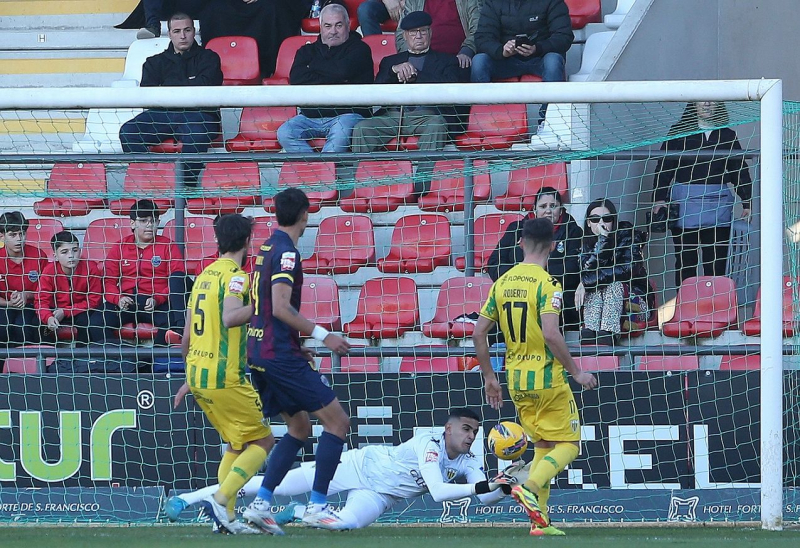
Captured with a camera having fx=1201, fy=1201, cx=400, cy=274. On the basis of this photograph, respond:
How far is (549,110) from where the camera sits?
8.50 metres

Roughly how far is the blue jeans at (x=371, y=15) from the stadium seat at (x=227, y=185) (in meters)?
2.60

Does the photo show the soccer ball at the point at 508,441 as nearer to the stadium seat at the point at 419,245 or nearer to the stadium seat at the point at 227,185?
the stadium seat at the point at 419,245

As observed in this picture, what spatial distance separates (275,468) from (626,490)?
2.36 m

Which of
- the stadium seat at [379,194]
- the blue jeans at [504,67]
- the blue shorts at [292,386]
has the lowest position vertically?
the blue shorts at [292,386]

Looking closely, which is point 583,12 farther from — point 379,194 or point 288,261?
point 288,261

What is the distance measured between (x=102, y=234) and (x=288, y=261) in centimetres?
321

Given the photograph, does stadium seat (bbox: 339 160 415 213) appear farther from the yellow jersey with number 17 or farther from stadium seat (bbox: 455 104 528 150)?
the yellow jersey with number 17

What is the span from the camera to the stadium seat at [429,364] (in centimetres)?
762

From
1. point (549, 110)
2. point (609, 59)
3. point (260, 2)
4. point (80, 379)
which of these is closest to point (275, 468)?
point (80, 379)

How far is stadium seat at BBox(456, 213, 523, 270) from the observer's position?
7969 mm

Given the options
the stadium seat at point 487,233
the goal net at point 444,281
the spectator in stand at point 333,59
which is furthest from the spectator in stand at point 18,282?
the stadium seat at point 487,233

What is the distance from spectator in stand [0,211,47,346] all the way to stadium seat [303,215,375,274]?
1829mm

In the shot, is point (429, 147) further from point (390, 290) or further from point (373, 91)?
point (373, 91)

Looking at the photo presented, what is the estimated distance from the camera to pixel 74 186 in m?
8.52
